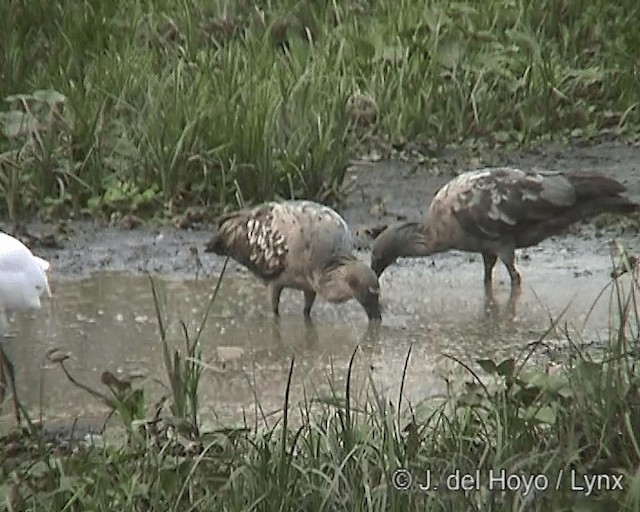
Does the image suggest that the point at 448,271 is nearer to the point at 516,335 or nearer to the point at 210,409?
the point at 516,335

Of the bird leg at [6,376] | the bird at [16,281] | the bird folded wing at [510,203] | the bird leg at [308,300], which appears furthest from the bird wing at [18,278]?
the bird folded wing at [510,203]

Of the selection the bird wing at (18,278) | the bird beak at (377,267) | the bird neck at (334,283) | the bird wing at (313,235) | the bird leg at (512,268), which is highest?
the bird wing at (18,278)

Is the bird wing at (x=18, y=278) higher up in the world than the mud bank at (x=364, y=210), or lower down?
higher up

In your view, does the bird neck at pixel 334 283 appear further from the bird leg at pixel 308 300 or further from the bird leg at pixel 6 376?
the bird leg at pixel 6 376

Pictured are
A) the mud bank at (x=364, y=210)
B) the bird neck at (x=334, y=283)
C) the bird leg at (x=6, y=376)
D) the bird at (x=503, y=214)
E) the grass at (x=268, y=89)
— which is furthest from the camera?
the grass at (x=268, y=89)

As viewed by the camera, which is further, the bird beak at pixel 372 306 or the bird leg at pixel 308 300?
the bird leg at pixel 308 300

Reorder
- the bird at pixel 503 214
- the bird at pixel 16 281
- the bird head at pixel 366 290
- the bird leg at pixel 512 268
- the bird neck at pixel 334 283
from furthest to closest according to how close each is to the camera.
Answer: the bird at pixel 503 214
the bird leg at pixel 512 268
the bird neck at pixel 334 283
the bird head at pixel 366 290
the bird at pixel 16 281

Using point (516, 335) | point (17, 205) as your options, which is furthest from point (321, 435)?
point (17, 205)

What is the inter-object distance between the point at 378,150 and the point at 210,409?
475 centimetres

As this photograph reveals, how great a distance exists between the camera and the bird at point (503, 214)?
309 inches

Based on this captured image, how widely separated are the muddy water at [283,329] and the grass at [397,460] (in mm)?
807

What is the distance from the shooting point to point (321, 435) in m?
4.47

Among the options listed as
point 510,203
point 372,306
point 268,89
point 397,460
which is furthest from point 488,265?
point 397,460

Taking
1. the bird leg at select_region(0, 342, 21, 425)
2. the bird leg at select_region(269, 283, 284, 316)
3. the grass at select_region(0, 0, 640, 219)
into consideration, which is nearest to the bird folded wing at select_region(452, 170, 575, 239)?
the bird leg at select_region(269, 283, 284, 316)
